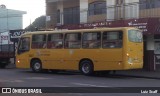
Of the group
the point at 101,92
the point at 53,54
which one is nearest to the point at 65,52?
the point at 53,54

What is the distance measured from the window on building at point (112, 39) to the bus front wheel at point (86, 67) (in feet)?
5.11

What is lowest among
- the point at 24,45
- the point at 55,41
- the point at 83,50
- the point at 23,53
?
the point at 23,53

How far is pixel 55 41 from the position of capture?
87.2 feet

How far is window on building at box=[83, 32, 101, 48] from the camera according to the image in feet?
80.1

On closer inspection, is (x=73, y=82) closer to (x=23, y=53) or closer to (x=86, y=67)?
(x=86, y=67)

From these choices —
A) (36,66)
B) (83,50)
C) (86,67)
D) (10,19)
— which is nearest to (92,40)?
(83,50)

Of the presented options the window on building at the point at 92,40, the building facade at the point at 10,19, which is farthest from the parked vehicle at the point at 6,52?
the building facade at the point at 10,19

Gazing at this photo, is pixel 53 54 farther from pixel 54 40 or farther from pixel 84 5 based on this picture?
pixel 84 5

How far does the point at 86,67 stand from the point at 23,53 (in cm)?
536

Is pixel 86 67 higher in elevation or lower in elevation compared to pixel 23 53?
lower

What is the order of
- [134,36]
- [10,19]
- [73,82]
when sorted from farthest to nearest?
[10,19], [134,36], [73,82]

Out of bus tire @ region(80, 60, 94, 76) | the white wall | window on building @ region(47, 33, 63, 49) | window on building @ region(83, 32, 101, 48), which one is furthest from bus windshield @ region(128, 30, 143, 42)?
the white wall

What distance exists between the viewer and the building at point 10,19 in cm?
6053

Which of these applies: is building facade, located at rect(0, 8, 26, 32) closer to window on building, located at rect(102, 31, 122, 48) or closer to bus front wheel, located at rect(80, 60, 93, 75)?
bus front wheel, located at rect(80, 60, 93, 75)
